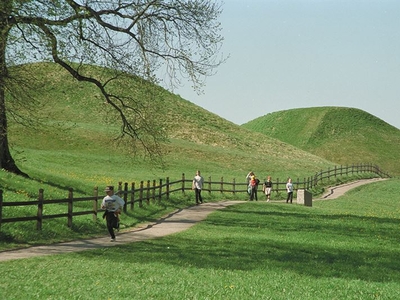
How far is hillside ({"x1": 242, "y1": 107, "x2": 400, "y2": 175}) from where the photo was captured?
529 ft

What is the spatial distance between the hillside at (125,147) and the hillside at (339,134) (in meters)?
51.1

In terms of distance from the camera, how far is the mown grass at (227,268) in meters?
12.2

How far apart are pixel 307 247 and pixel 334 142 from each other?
153 m

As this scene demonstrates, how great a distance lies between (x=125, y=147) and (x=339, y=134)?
137m

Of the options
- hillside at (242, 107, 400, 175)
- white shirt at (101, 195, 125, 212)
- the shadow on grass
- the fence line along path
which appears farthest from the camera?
hillside at (242, 107, 400, 175)

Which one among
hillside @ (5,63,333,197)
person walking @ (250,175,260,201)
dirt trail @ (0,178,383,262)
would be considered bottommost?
dirt trail @ (0,178,383,262)

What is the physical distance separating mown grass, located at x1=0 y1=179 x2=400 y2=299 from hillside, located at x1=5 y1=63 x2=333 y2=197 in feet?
36.4

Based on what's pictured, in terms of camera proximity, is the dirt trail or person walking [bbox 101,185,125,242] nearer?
the dirt trail

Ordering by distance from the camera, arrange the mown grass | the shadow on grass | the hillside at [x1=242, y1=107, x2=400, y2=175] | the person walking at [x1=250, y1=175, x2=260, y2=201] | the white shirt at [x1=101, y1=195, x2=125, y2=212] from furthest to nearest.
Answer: the hillside at [x1=242, y1=107, x2=400, y2=175] < the person walking at [x1=250, y1=175, x2=260, y2=201] < the white shirt at [x1=101, y1=195, x2=125, y2=212] < the shadow on grass < the mown grass

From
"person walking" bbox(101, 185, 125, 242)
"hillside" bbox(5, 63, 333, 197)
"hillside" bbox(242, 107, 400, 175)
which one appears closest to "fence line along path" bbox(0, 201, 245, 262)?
"person walking" bbox(101, 185, 125, 242)

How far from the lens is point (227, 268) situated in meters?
15.8

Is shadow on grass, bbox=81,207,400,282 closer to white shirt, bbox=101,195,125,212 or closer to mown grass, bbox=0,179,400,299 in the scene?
mown grass, bbox=0,179,400,299

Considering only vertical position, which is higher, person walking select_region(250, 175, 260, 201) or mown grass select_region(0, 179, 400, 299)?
person walking select_region(250, 175, 260, 201)

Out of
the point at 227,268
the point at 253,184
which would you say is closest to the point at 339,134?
the point at 253,184
